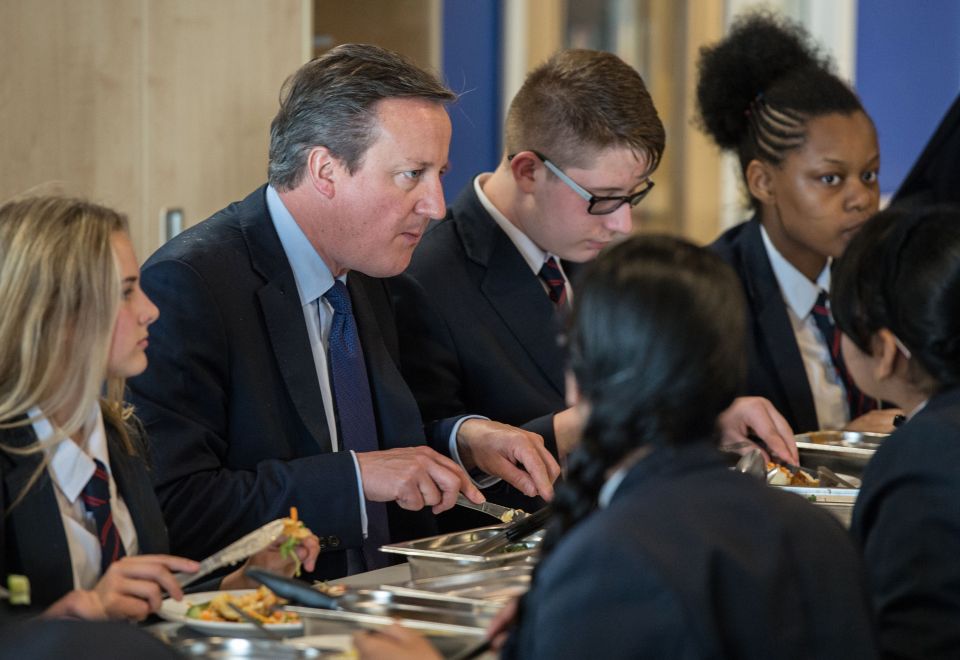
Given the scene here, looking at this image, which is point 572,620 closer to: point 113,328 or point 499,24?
point 113,328

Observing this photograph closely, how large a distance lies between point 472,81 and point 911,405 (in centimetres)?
313

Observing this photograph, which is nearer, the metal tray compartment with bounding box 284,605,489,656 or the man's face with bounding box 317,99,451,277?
the metal tray compartment with bounding box 284,605,489,656

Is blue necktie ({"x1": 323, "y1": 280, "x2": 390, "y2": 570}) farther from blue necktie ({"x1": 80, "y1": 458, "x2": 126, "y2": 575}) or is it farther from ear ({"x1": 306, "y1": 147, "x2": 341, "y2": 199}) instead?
blue necktie ({"x1": 80, "y1": 458, "x2": 126, "y2": 575})

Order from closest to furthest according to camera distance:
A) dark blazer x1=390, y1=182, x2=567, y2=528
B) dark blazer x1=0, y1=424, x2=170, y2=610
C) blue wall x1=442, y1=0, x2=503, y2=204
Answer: dark blazer x1=0, y1=424, x2=170, y2=610 < dark blazer x1=390, y1=182, x2=567, y2=528 < blue wall x1=442, y1=0, x2=503, y2=204

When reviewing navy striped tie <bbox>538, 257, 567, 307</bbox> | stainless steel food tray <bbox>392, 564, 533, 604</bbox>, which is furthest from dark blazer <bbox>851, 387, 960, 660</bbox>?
navy striped tie <bbox>538, 257, 567, 307</bbox>

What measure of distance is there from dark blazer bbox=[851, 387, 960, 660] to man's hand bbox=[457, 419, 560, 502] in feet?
2.34

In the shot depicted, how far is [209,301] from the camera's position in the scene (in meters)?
2.16

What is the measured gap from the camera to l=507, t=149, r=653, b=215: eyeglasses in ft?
9.11

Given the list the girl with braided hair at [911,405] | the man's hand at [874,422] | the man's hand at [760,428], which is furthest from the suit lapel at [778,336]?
the girl with braided hair at [911,405]

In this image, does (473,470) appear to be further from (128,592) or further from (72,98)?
(72,98)

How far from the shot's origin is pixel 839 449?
268 centimetres

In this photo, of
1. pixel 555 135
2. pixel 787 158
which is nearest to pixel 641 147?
pixel 555 135

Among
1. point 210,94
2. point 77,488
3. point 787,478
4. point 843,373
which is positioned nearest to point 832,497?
point 787,478

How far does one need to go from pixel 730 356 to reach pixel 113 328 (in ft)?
2.75
